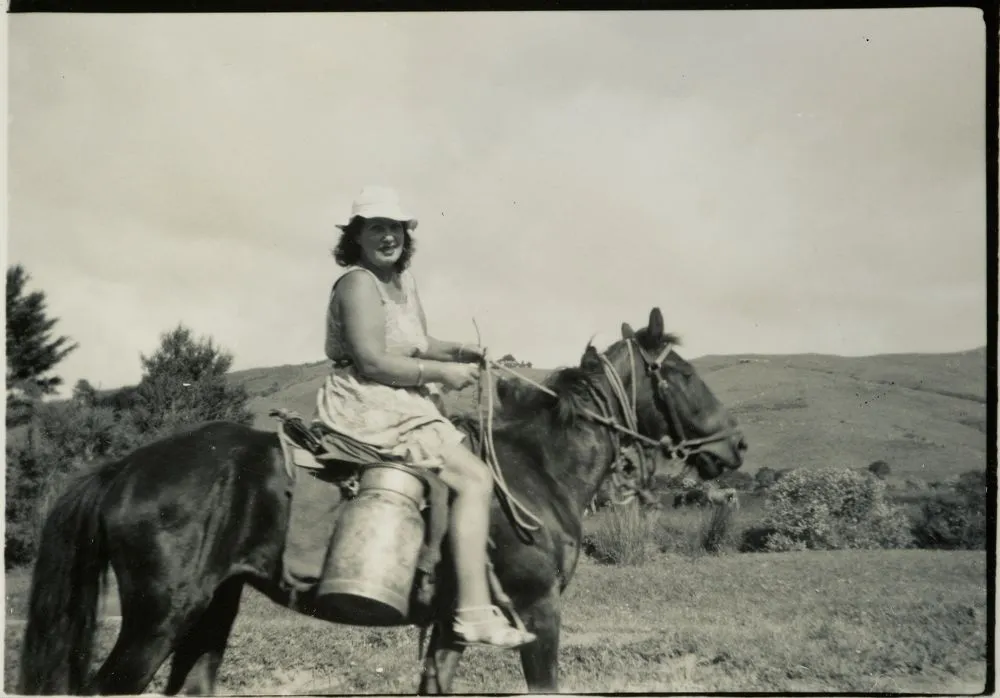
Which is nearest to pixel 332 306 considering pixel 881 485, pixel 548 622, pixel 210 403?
pixel 548 622

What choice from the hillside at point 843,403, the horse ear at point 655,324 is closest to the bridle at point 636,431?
the horse ear at point 655,324

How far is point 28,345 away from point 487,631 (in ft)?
13.6

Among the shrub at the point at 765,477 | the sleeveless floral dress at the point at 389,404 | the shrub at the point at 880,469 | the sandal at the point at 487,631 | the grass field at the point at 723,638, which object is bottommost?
the grass field at the point at 723,638

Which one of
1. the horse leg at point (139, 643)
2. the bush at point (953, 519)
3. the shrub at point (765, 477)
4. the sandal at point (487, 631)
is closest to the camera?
the horse leg at point (139, 643)

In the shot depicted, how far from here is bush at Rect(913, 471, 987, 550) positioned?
7.32 meters

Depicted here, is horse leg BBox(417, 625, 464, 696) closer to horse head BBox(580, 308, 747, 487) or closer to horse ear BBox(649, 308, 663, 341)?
horse head BBox(580, 308, 747, 487)

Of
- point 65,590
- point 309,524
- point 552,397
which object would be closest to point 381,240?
point 552,397

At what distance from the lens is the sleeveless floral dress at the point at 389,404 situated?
4.67m

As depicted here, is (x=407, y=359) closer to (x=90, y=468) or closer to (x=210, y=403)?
(x=90, y=468)

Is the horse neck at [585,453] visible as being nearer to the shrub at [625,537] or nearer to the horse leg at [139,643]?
the horse leg at [139,643]

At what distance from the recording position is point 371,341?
15.5 feet

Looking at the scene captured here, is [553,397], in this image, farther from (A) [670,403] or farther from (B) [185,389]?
(B) [185,389]

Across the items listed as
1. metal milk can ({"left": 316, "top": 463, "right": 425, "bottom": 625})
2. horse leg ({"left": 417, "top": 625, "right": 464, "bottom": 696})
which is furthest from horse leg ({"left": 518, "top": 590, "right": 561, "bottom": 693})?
metal milk can ({"left": 316, "top": 463, "right": 425, "bottom": 625})

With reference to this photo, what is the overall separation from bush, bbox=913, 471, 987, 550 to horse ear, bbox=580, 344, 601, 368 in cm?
389
